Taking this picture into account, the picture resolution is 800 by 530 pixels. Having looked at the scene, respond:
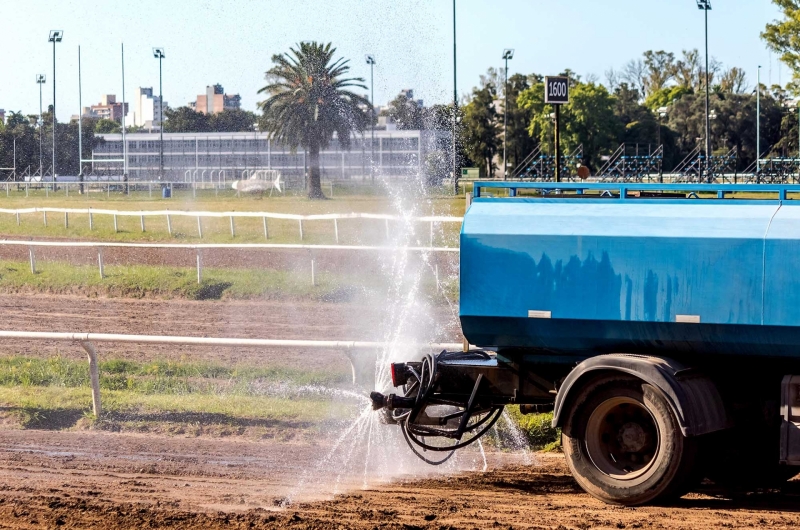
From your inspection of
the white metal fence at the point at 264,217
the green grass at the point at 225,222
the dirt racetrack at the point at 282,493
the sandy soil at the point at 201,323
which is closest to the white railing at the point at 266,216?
the white metal fence at the point at 264,217

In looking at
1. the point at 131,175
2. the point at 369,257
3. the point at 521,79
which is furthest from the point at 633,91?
the point at 369,257

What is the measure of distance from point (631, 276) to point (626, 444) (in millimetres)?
1098

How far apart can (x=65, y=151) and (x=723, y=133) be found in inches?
1831

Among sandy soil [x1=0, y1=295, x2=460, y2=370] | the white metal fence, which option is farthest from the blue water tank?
the white metal fence

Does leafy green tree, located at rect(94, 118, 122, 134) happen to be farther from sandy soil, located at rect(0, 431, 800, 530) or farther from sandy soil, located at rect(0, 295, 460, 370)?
sandy soil, located at rect(0, 431, 800, 530)

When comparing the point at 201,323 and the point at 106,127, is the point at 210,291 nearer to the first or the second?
the point at 201,323

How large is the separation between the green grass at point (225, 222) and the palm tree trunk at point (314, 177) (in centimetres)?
32

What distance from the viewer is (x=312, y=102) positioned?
22766 mm

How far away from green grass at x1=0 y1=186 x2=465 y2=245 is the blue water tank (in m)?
6.98

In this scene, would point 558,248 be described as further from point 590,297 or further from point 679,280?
point 679,280

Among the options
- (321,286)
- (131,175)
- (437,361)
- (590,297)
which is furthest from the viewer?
(131,175)

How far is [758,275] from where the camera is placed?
6312 millimetres

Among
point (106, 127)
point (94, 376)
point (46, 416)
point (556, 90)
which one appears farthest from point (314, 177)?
point (106, 127)

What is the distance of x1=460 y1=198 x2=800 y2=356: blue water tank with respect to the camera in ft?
20.7
